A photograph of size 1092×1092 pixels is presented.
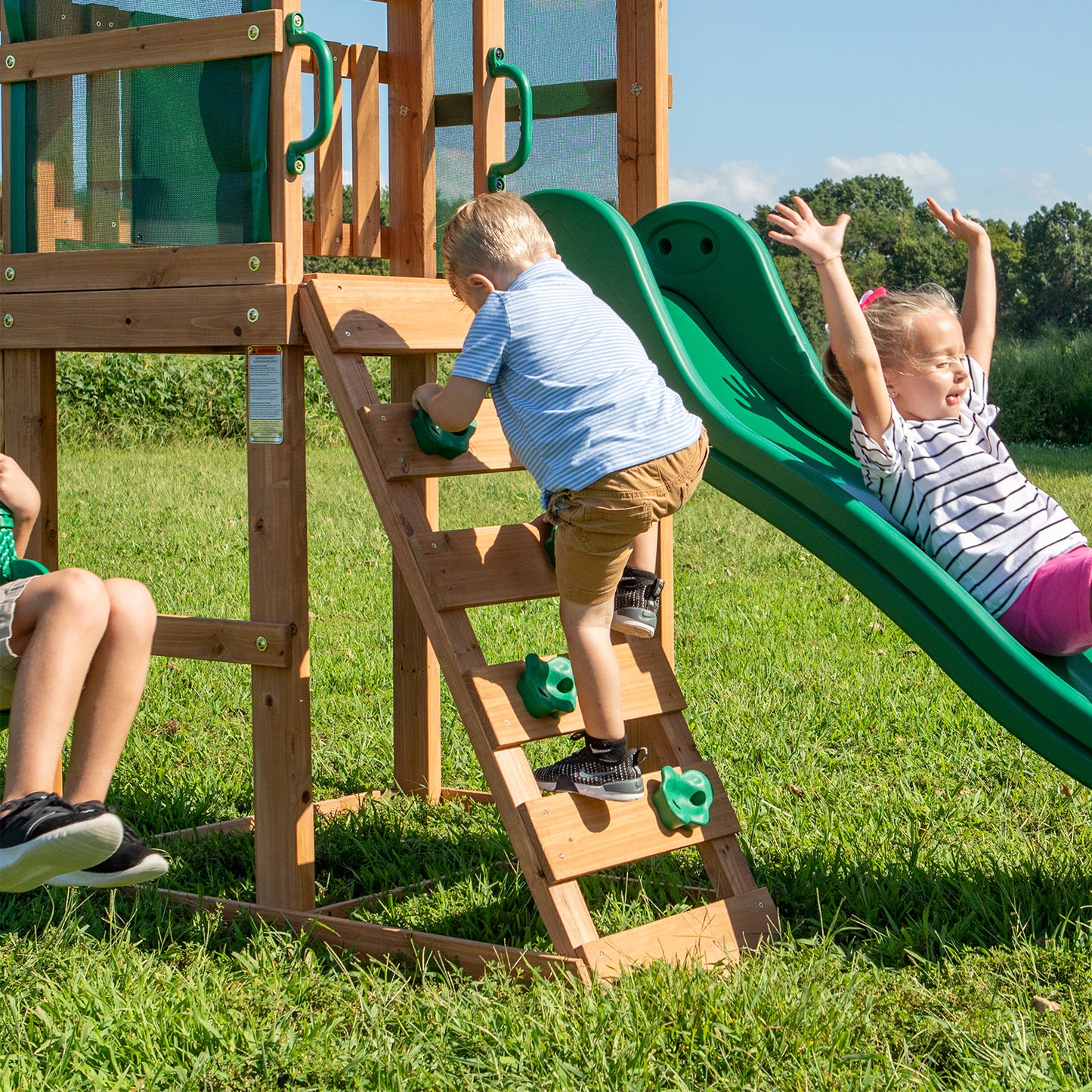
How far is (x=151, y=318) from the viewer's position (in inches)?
138

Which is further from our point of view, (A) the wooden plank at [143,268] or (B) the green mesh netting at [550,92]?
(B) the green mesh netting at [550,92]

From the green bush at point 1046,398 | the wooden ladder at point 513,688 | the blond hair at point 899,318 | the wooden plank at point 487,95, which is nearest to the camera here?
the wooden ladder at point 513,688

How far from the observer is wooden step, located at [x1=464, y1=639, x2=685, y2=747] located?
2996 millimetres

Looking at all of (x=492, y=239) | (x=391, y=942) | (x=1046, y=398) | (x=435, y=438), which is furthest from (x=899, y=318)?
(x=1046, y=398)

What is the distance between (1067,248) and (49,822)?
66168mm

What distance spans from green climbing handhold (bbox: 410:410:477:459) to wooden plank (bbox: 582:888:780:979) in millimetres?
1227

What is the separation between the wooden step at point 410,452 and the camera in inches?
127

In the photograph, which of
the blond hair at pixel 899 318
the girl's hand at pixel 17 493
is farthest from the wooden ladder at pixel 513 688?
the blond hair at pixel 899 318

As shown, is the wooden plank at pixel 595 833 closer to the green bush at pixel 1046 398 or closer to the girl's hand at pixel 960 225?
the girl's hand at pixel 960 225

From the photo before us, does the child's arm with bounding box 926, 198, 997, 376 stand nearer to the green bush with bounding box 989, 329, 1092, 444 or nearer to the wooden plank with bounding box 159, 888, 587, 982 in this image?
the wooden plank with bounding box 159, 888, 587, 982

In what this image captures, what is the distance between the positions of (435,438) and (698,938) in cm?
133

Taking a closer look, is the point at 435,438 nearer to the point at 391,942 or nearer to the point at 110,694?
the point at 110,694

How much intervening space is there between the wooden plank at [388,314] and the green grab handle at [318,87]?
0.99ft

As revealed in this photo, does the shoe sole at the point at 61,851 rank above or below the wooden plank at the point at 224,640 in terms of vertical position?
below
